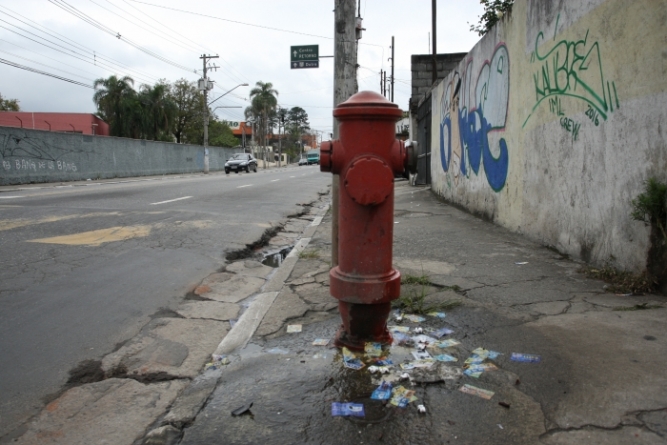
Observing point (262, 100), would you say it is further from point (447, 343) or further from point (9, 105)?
point (447, 343)

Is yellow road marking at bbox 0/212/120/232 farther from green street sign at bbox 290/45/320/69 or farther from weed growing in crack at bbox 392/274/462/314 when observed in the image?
green street sign at bbox 290/45/320/69

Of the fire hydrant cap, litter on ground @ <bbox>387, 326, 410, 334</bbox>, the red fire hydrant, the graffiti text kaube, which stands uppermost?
the graffiti text kaube

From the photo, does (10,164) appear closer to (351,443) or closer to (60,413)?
(60,413)

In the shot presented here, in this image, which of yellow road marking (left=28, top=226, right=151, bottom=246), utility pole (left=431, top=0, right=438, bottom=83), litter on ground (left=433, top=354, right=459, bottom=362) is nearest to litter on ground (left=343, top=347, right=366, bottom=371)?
litter on ground (left=433, top=354, right=459, bottom=362)

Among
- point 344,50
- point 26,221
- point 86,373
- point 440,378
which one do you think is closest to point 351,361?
point 440,378

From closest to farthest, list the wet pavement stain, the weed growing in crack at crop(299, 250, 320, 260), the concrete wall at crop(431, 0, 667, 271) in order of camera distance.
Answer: the wet pavement stain → the concrete wall at crop(431, 0, 667, 271) → the weed growing in crack at crop(299, 250, 320, 260)

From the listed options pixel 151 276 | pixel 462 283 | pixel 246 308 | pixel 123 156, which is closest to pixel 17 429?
pixel 246 308

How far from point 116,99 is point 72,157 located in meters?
27.3

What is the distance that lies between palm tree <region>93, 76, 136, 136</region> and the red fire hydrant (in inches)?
1917

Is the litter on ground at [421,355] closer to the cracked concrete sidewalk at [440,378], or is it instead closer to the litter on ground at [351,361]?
the cracked concrete sidewalk at [440,378]

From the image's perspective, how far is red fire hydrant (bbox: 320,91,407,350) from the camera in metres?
2.52

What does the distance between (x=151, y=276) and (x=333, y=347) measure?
2660mm

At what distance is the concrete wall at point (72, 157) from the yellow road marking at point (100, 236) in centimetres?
1455

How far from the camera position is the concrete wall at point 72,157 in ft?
62.0
